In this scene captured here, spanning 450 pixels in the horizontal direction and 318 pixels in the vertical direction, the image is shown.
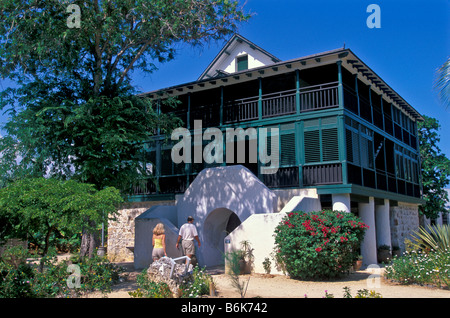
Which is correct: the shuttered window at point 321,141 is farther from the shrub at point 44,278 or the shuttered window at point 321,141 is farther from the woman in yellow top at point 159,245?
the shrub at point 44,278

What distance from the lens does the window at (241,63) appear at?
21.3 m

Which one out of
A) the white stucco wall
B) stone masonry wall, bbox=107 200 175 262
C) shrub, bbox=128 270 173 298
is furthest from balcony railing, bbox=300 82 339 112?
shrub, bbox=128 270 173 298

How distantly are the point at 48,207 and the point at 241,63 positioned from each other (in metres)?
14.7

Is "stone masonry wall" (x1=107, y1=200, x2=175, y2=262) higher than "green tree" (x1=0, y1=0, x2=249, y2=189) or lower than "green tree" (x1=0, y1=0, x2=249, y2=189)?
lower

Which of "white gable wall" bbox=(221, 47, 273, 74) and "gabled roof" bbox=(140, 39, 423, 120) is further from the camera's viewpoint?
"white gable wall" bbox=(221, 47, 273, 74)

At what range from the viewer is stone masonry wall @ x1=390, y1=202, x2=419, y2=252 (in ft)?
63.9

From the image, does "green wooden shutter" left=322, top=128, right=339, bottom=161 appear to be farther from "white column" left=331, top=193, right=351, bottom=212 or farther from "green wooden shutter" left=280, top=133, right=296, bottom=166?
"white column" left=331, top=193, right=351, bottom=212

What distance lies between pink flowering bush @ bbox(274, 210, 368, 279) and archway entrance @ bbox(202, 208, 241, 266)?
3813 millimetres

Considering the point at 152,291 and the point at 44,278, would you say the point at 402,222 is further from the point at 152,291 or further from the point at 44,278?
the point at 44,278

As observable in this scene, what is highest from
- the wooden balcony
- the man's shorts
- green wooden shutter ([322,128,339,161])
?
the wooden balcony

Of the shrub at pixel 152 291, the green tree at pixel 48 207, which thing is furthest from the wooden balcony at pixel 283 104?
the shrub at pixel 152 291

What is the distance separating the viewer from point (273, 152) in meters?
16.1
